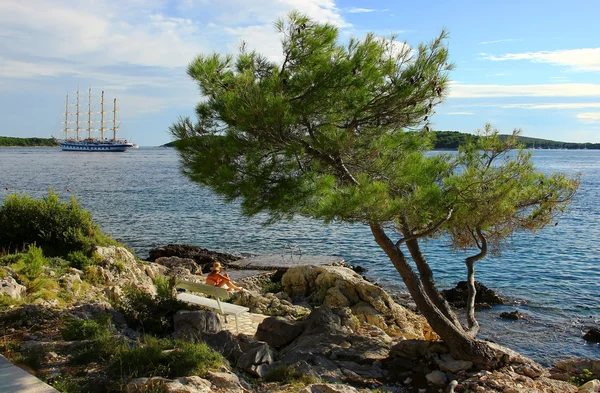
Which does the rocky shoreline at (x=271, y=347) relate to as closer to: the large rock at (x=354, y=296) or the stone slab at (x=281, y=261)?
the large rock at (x=354, y=296)

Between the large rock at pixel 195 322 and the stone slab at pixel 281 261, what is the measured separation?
9.27 meters

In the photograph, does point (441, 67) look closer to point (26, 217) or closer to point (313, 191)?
point (313, 191)

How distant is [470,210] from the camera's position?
31.5 ft

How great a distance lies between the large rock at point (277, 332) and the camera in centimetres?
1044

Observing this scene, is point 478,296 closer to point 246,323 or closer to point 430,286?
point 430,286

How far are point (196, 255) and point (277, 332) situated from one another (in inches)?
493

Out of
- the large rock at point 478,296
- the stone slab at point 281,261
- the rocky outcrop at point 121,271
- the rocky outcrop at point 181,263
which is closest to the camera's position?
the rocky outcrop at point 121,271

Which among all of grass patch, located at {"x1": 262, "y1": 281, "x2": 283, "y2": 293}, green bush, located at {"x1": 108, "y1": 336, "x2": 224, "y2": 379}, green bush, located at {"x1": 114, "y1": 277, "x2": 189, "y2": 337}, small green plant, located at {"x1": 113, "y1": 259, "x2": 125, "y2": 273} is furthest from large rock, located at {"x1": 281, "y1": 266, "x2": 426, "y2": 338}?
green bush, located at {"x1": 108, "y1": 336, "x2": 224, "y2": 379}

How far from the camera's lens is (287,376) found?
7.72m

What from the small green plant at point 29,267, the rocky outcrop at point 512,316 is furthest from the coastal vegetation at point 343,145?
the rocky outcrop at point 512,316

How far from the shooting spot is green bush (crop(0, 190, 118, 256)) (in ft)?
43.7

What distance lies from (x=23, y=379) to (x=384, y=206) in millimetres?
5441

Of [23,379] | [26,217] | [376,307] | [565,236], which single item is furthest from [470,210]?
[565,236]

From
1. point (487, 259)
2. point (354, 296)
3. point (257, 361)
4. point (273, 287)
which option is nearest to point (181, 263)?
point (273, 287)
